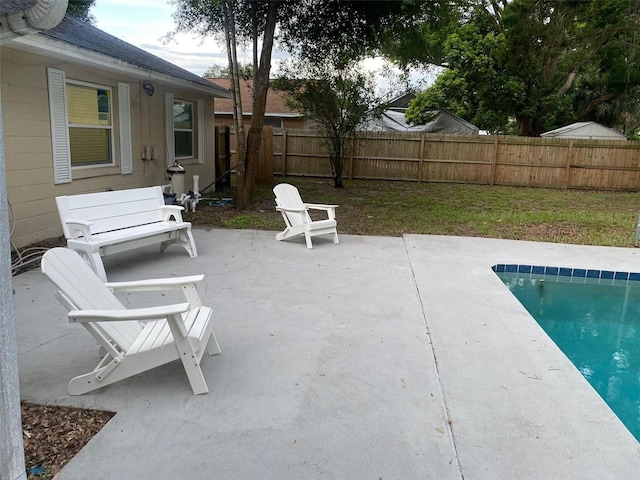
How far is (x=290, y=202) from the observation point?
7.20m

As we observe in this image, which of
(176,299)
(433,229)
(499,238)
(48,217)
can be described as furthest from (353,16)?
(176,299)

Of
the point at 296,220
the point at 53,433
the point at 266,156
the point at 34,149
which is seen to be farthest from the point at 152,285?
the point at 266,156

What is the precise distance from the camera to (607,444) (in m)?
2.42

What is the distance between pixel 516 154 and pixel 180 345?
Result: 14.4 m

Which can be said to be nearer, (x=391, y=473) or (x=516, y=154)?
(x=391, y=473)

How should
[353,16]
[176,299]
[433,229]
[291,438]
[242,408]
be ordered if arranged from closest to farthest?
[291,438]
[242,408]
[176,299]
[433,229]
[353,16]

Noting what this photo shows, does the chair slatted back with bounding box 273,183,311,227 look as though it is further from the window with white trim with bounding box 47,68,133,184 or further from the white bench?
the window with white trim with bounding box 47,68,133,184

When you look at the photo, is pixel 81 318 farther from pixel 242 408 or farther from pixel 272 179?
pixel 272 179

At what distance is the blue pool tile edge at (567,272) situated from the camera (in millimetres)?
5855

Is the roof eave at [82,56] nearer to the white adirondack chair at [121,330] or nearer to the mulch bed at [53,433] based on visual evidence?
the white adirondack chair at [121,330]

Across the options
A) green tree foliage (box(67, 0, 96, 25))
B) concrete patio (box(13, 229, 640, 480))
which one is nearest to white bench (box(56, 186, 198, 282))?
concrete patio (box(13, 229, 640, 480))

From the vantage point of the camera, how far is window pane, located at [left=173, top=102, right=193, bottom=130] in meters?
10.1

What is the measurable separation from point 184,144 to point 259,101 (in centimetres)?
261

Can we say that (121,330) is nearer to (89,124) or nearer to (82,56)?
(82,56)
